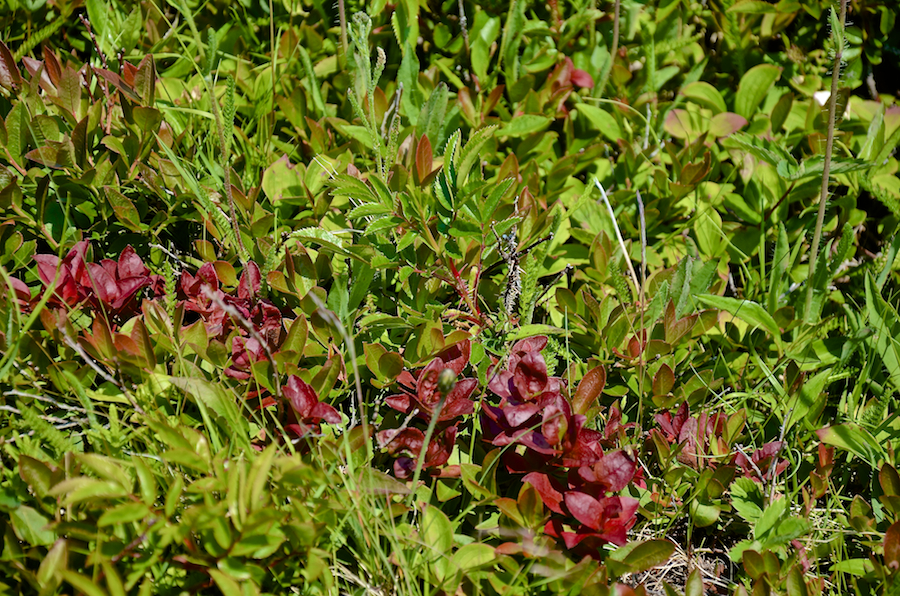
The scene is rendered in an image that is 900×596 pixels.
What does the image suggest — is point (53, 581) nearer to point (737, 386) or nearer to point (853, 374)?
point (737, 386)

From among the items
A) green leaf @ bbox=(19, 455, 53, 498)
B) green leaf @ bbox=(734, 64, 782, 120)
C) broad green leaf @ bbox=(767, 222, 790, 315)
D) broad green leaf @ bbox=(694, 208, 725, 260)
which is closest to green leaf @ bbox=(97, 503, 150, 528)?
green leaf @ bbox=(19, 455, 53, 498)

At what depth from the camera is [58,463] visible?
1554 millimetres

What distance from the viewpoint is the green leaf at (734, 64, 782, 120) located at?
2594 mm

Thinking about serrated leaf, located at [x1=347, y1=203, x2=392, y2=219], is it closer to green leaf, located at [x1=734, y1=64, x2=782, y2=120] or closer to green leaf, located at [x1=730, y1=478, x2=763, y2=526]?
green leaf, located at [x1=730, y1=478, x2=763, y2=526]

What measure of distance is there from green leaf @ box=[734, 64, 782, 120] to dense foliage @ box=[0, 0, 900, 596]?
1 centimetres

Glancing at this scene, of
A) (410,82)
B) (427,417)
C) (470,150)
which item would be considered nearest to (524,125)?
(410,82)

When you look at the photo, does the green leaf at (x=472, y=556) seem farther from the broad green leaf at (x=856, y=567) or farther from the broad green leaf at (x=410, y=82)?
the broad green leaf at (x=410, y=82)

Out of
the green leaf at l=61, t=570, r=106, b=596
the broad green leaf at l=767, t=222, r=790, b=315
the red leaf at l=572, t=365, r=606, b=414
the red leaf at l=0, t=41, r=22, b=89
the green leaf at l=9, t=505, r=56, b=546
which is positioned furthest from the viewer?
the broad green leaf at l=767, t=222, r=790, b=315

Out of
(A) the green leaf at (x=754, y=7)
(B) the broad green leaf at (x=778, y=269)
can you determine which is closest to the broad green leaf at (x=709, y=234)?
(B) the broad green leaf at (x=778, y=269)

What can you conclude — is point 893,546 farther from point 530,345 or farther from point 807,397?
point 530,345

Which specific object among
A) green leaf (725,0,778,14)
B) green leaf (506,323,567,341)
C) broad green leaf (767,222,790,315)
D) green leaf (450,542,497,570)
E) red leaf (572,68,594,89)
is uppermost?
green leaf (725,0,778,14)

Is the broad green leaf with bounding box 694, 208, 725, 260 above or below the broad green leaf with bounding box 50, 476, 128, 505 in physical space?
below

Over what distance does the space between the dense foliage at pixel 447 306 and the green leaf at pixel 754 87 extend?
0.04 ft

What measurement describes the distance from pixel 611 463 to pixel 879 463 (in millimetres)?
763
